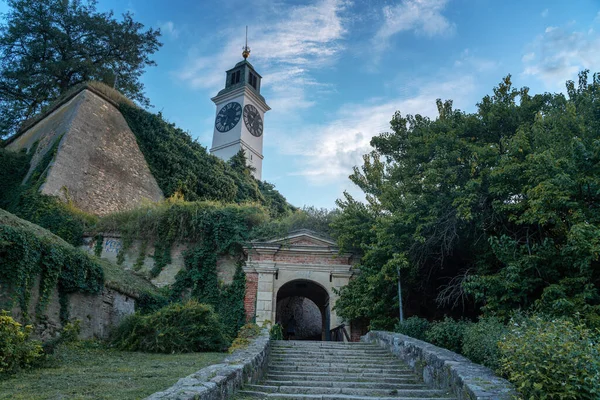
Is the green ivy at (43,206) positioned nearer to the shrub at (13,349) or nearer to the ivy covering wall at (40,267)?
the ivy covering wall at (40,267)

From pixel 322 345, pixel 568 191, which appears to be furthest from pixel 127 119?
pixel 568 191

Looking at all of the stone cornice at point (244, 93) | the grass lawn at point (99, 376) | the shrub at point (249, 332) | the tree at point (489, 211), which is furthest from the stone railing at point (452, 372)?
the stone cornice at point (244, 93)

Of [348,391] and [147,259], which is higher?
[147,259]

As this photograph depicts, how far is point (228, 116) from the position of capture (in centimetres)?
3869

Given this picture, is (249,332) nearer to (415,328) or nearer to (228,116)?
(415,328)

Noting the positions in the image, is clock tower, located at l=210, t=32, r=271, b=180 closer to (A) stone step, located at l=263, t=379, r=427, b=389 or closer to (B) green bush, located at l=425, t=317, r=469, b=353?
(B) green bush, located at l=425, t=317, r=469, b=353

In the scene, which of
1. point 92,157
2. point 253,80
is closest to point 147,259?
point 92,157

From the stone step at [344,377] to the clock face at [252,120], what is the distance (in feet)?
104

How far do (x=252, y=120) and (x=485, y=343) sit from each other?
34.2 meters

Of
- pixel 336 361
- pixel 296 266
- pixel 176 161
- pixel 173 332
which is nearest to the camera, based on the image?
pixel 336 361

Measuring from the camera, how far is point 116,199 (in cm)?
1983

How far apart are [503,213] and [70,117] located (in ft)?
62.2

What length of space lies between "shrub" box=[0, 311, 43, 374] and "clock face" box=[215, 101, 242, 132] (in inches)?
1251

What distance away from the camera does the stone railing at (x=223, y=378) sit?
454 cm
